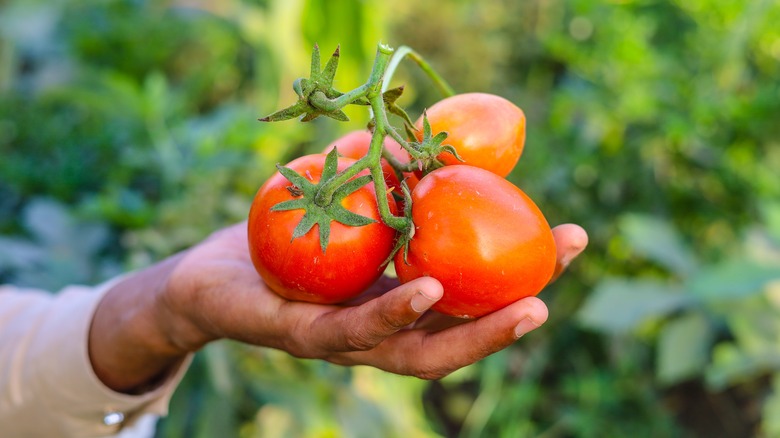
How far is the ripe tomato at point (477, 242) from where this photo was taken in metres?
0.92

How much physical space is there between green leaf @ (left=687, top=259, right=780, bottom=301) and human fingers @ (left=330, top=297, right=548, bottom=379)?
1.35 metres

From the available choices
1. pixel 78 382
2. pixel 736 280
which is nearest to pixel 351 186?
pixel 78 382

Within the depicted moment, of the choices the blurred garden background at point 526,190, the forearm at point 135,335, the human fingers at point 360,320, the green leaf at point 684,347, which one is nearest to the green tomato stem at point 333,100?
the human fingers at point 360,320

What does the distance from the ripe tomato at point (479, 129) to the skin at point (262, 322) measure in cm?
14

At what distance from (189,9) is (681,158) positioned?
226cm

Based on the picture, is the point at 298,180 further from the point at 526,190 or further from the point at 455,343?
the point at 526,190

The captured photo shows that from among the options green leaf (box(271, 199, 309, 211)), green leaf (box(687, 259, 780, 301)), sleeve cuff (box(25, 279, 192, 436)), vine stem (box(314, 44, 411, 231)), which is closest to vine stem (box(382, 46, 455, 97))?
vine stem (box(314, 44, 411, 231))

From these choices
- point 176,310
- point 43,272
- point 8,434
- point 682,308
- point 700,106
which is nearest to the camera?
point 176,310

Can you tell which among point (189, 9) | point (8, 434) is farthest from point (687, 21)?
point (8, 434)

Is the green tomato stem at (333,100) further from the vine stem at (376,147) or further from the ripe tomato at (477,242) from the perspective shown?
the ripe tomato at (477,242)

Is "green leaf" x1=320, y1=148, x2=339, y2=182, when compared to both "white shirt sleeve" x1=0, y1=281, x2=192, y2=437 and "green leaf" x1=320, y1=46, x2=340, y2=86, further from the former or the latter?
"white shirt sleeve" x1=0, y1=281, x2=192, y2=437

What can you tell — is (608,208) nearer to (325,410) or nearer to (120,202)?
(325,410)

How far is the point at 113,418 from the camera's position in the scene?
1.27 meters

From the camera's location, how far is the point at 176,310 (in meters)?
1.16
